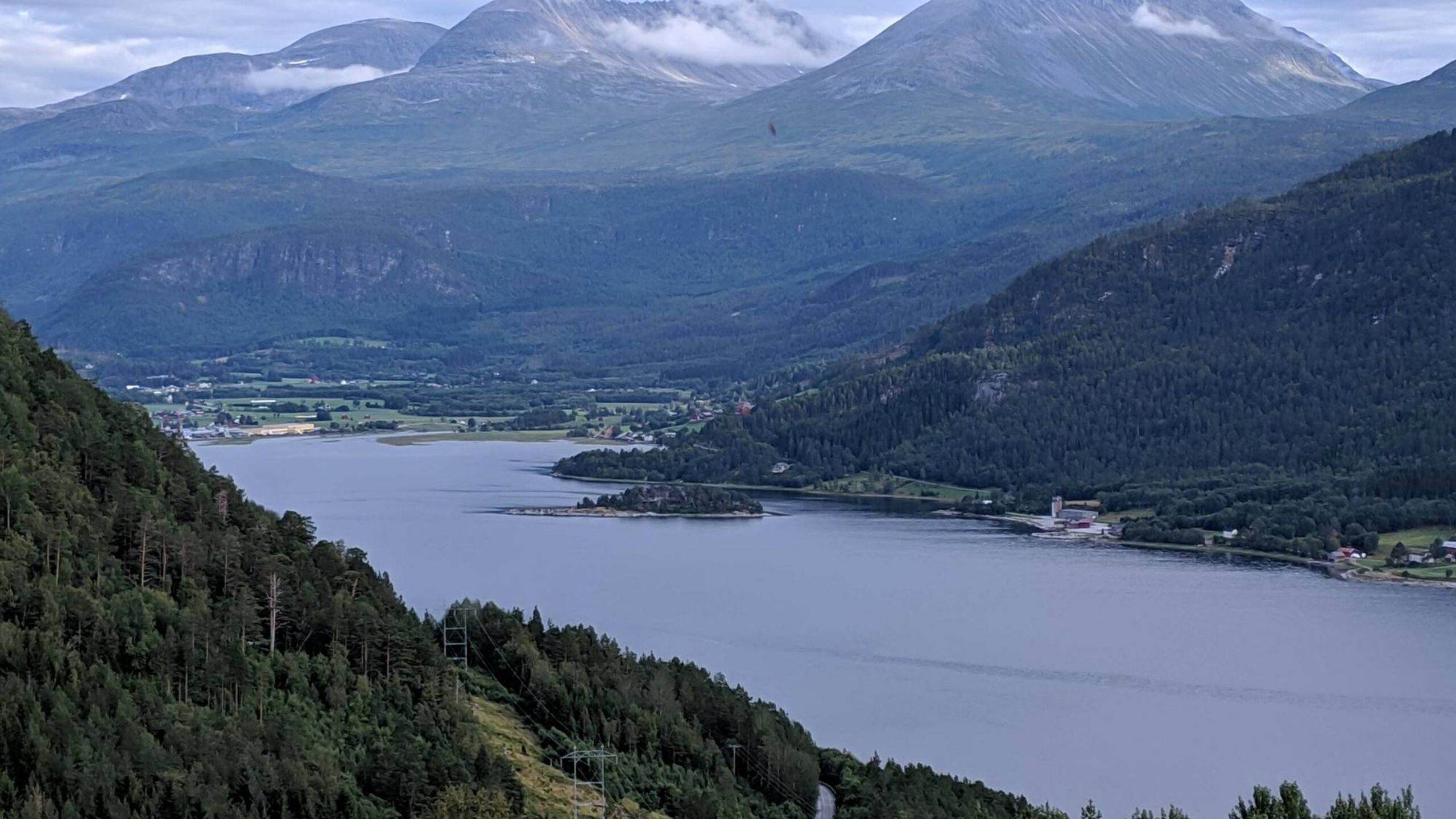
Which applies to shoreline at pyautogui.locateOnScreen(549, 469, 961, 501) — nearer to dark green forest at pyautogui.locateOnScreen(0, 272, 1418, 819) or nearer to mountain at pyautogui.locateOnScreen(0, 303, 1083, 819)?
dark green forest at pyautogui.locateOnScreen(0, 272, 1418, 819)

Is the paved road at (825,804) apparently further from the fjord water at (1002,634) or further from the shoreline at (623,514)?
the shoreline at (623,514)

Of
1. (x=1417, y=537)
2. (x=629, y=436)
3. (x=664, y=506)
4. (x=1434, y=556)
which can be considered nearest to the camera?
(x=1434, y=556)

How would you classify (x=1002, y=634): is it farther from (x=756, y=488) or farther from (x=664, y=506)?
(x=756, y=488)

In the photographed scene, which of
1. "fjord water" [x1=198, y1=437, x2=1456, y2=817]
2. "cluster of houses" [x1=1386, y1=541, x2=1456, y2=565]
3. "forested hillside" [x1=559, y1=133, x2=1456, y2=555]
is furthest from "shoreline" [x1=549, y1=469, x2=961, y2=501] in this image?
"cluster of houses" [x1=1386, y1=541, x2=1456, y2=565]

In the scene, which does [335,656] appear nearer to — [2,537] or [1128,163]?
[2,537]

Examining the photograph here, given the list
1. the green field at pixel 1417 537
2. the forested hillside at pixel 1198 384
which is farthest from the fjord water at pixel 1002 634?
the forested hillside at pixel 1198 384

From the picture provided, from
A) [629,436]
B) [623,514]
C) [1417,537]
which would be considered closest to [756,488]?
[623,514]
